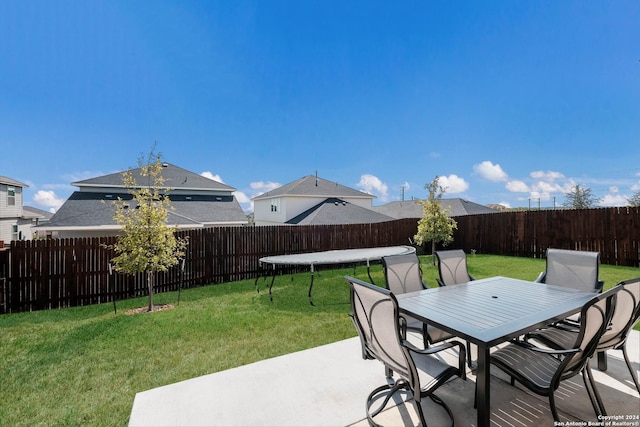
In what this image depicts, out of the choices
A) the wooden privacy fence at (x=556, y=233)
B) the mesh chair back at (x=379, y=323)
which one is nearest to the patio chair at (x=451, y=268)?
the mesh chair back at (x=379, y=323)

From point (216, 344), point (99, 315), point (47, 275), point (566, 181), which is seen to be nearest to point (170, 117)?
point (47, 275)

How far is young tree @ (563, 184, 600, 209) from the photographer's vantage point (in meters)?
23.7

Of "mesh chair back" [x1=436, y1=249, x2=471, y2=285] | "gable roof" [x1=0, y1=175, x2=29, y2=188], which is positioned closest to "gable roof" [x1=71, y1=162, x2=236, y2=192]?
"gable roof" [x1=0, y1=175, x2=29, y2=188]

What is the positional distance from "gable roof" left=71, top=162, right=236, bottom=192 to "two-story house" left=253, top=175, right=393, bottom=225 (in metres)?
4.92

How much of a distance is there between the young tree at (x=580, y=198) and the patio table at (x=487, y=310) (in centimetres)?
2807

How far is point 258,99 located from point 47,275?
1278cm

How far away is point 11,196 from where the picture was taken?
1938cm

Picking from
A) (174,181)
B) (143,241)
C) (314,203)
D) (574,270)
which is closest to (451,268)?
(574,270)

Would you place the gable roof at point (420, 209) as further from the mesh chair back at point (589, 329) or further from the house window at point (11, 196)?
the house window at point (11, 196)

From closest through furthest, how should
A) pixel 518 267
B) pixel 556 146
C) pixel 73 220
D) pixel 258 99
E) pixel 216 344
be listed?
pixel 216 344
pixel 518 267
pixel 73 220
pixel 258 99
pixel 556 146

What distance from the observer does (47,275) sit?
21.0 ft

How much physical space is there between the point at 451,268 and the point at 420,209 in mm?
23666

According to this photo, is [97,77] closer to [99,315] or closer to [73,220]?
[73,220]

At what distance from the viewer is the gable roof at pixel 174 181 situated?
606 inches
